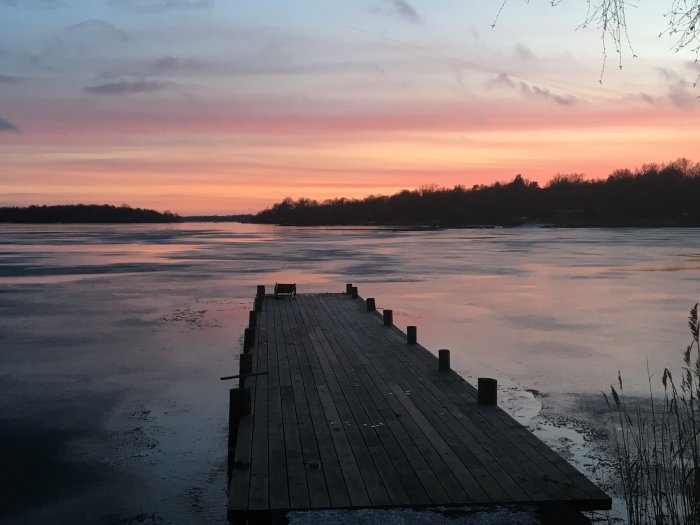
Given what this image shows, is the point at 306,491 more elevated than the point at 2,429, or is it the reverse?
the point at 306,491

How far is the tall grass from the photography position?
15.8 feet

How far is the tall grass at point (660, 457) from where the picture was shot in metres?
4.82

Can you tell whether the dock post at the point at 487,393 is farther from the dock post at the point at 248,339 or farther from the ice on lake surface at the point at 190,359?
the dock post at the point at 248,339

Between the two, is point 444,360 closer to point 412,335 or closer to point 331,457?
point 412,335

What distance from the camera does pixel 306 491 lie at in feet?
18.2

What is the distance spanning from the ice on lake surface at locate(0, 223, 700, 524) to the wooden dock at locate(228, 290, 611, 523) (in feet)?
3.18

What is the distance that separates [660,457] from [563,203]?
16126 centimetres

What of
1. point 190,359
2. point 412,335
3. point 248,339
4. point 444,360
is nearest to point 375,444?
point 444,360

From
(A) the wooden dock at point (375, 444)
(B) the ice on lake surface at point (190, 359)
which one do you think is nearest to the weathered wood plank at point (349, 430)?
(A) the wooden dock at point (375, 444)

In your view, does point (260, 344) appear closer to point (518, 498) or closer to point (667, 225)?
point (518, 498)

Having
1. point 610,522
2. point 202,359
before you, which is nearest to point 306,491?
point 610,522

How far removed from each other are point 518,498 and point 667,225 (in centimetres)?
13810

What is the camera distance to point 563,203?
527 feet

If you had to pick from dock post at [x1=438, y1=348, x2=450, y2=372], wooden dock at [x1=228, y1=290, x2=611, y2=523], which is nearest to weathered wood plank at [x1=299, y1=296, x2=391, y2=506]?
wooden dock at [x1=228, y1=290, x2=611, y2=523]
